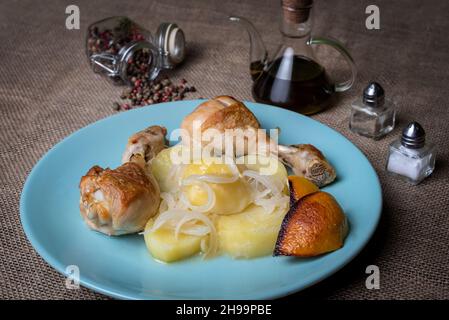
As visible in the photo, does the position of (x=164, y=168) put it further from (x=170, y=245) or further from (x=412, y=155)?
(x=412, y=155)

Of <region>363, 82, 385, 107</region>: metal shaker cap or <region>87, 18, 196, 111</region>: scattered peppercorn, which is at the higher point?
<region>363, 82, 385, 107</region>: metal shaker cap

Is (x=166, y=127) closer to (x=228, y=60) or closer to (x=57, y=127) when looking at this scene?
(x=57, y=127)

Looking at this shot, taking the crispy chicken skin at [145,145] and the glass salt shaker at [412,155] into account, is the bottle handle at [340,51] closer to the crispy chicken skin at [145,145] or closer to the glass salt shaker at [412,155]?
the glass salt shaker at [412,155]

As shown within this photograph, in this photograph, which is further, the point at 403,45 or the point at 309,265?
the point at 403,45

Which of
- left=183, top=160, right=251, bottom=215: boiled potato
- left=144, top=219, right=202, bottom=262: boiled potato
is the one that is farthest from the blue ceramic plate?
left=183, top=160, right=251, bottom=215: boiled potato

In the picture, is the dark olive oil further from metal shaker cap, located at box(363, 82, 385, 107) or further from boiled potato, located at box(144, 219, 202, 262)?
boiled potato, located at box(144, 219, 202, 262)

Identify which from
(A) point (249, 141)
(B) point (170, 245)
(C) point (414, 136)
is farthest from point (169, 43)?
(B) point (170, 245)

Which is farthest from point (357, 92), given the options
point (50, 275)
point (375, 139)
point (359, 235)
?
point (50, 275)

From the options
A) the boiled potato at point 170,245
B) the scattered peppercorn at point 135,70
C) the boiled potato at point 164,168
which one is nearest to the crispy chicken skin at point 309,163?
the boiled potato at point 164,168
